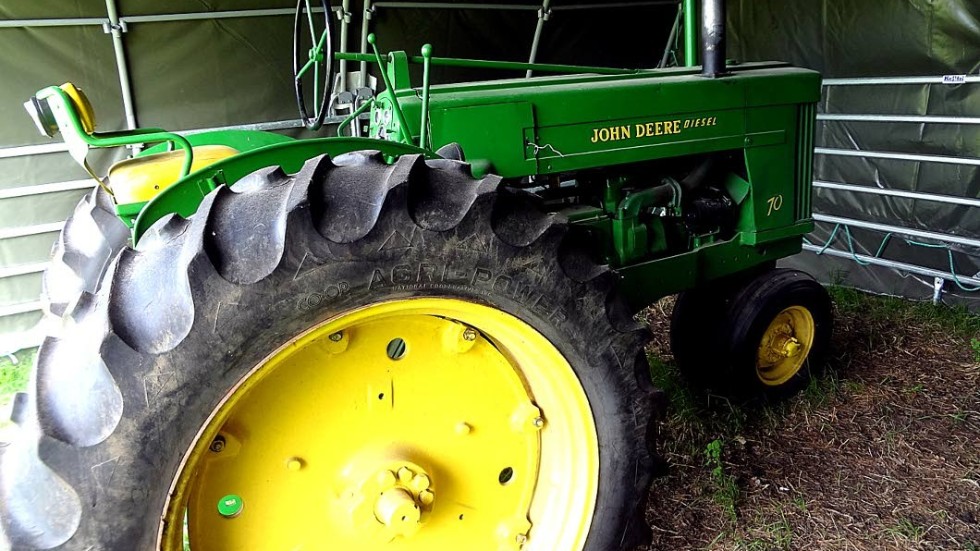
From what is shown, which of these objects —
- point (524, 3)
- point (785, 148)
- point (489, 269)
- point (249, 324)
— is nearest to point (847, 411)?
point (785, 148)

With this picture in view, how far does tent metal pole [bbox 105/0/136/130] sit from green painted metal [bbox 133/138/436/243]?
9.90 ft

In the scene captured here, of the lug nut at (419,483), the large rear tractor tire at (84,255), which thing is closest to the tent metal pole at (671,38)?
the large rear tractor tire at (84,255)

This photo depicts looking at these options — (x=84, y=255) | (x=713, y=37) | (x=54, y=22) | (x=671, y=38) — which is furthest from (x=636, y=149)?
(x=671, y=38)

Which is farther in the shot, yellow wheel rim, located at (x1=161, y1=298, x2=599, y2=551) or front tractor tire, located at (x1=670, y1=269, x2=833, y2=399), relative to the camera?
front tractor tire, located at (x1=670, y1=269, x2=833, y2=399)

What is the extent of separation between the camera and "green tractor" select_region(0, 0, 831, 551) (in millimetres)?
1236

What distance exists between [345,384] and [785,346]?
2.07 metres

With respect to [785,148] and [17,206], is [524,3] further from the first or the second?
[17,206]

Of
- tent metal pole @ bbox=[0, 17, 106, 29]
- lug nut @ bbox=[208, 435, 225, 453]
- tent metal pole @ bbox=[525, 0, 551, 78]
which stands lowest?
lug nut @ bbox=[208, 435, 225, 453]

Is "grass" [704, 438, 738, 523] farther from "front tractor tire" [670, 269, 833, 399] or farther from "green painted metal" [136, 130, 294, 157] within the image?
"green painted metal" [136, 130, 294, 157]

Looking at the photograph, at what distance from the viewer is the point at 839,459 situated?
2662 millimetres

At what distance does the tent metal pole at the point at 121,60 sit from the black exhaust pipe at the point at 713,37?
3415mm

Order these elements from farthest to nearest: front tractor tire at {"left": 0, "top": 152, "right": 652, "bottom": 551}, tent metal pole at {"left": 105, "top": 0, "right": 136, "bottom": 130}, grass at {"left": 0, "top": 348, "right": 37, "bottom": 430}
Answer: tent metal pole at {"left": 105, "top": 0, "right": 136, "bottom": 130} → grass at {"left": 0, "top": 348, "right": 37, "bottom": 430} → front tractor tire at {"left": 0, "top": 152, "right": 652, "bottom": 551}

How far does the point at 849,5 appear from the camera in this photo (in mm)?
4469

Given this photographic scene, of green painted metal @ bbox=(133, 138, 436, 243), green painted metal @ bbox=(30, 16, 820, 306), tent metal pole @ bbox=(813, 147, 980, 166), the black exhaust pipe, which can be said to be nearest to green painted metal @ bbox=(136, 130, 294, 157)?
green painted metal @ bbox=(30, 16, 820, 306)
